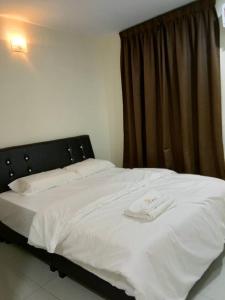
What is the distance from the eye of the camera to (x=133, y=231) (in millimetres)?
1554

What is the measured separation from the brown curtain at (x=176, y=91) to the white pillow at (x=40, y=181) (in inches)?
45.4

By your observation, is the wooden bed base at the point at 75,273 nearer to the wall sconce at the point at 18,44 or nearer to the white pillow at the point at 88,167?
the white pillow at the point at 88,167

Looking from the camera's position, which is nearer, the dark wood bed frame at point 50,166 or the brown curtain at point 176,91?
the dark wood bed frame at point 50,166

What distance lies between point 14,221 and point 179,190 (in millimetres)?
1504

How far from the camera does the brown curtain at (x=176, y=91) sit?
2736 mm

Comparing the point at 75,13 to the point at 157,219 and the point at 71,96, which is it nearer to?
the point at 71,96

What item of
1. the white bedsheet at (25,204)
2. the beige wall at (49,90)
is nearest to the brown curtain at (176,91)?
the beige wall at (49,90)

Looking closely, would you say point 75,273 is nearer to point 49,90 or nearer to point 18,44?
point 49,90

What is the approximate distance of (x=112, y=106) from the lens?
386 cm

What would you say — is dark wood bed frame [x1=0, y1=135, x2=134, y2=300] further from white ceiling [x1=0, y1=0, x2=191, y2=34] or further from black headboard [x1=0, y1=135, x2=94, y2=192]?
white ceiling [x1=0, y1=0, x2=191, y2=34]

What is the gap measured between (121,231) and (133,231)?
0.08m

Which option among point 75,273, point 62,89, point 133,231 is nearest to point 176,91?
point 62,89

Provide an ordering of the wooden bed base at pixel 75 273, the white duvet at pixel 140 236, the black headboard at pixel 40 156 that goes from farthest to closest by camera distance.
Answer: the black headboard at pixel 40 156 → the wooden bed base at pixel 75 273 → the white duvet at pixel 140 236

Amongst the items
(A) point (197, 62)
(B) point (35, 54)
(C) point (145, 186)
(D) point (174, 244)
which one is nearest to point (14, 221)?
(C) point (145, 186)
